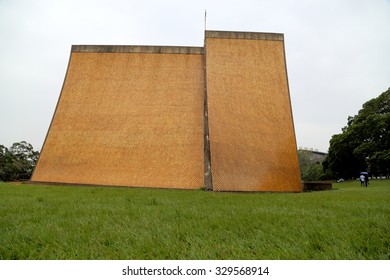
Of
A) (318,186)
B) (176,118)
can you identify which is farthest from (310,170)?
(176,118)

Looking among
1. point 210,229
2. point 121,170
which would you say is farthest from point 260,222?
point 121,170

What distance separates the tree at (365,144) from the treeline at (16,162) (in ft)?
86.4

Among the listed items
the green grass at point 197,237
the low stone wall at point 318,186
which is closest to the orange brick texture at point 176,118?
the low stone wall at point 318,186

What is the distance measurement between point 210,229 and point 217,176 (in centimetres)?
880

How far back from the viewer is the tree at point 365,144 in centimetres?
1985

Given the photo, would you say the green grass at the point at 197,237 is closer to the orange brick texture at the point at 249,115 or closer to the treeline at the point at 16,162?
the orange brick texture at the point at 249,115

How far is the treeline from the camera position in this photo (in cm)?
2506

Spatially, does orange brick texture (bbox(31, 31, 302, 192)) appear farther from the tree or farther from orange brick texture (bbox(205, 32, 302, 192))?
the tree

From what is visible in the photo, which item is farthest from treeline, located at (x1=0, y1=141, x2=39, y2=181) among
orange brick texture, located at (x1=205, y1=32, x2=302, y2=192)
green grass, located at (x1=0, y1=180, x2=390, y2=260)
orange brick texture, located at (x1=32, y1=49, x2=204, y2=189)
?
green grass, located at (x1=0, y1=180, x2=390, y2=260)

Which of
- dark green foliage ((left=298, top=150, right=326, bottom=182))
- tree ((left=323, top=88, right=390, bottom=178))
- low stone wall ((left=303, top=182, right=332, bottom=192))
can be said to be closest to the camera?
low stone wall ((left=303, top=182, right=332, bottom=192))

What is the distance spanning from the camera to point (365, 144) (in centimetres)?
2105

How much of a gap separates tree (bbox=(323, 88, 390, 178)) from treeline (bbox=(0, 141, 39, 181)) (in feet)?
86.4

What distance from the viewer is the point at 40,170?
44.4 feet
